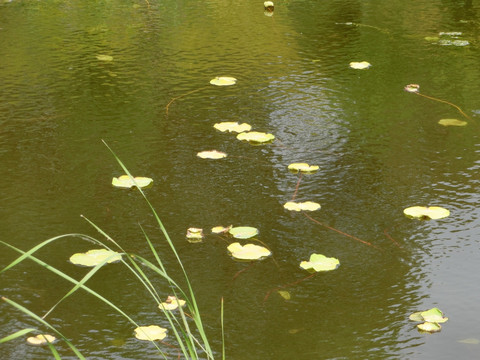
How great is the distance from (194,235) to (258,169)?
1.90 feet

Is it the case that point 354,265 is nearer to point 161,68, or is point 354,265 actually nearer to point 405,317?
point 405,317

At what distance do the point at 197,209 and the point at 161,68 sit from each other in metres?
1.57

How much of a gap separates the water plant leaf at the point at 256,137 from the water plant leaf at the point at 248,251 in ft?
2.80

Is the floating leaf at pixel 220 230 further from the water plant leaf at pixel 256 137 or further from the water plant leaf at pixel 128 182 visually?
the water plant leaf at pixel 256 137

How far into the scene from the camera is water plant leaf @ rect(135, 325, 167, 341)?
1818 mm

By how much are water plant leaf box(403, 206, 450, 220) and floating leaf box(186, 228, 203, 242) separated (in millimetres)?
705

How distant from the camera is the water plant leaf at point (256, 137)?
9.91ft

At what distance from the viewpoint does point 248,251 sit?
2225 millimetres

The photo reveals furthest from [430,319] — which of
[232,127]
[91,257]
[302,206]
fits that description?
[232,127]

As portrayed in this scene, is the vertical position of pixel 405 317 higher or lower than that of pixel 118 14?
lower

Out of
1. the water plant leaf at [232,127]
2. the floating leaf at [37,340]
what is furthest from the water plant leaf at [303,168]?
the floating leaf at [37,340]

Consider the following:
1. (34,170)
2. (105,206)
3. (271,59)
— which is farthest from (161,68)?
(105,206)

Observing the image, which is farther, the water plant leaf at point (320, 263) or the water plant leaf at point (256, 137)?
the water plant leaf at point (256, 137)

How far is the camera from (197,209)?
250 cm
